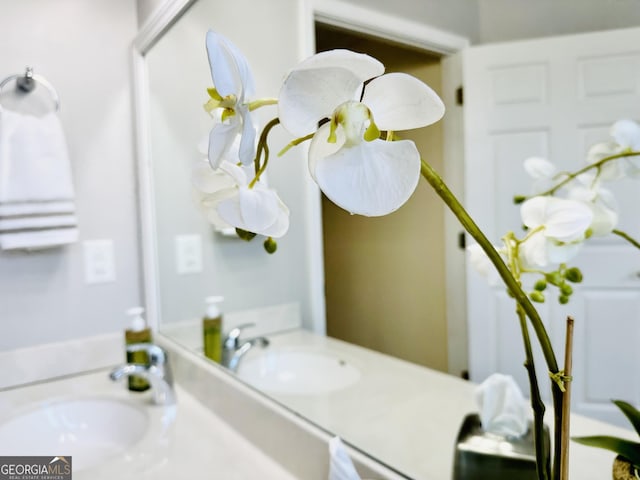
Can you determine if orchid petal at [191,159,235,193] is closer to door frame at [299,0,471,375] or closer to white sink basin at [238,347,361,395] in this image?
door frame at [299,0,471,375]

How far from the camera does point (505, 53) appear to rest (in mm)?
596

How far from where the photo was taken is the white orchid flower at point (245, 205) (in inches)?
14.1

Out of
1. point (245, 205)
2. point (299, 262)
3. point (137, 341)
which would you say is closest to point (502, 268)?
point (245, 205)

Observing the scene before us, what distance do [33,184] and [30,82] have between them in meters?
0.27

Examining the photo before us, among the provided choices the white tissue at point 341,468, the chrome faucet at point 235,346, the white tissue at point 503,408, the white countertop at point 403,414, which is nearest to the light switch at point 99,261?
the chrome faucet at point 235,346

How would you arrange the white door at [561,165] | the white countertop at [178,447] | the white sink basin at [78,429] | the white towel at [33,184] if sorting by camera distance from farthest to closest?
1. the white towel at [33,184]
2. the white sink basin at [78,429]
3. the white countertop at [178,447]
4. the white door at [561,165]

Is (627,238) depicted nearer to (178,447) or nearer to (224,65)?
(224,65)

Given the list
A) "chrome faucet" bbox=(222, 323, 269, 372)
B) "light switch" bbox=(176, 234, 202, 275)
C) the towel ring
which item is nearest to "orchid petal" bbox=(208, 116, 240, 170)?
"chrome faucet" bbox=(222, 323, 269, 372)

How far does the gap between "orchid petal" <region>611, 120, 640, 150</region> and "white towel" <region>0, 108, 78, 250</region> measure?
1.19m

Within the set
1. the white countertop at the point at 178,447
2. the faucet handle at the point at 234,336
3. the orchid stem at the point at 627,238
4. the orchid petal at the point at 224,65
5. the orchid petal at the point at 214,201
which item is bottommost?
the white countertop at the point at 178,447

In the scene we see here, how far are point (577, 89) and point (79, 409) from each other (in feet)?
3.95

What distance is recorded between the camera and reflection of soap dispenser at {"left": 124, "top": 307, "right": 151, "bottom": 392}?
1.20m

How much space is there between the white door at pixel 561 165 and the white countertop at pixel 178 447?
1.49 feet

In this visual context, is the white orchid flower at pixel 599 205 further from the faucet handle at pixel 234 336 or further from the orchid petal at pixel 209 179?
the faucet handle at pixel 234 336
